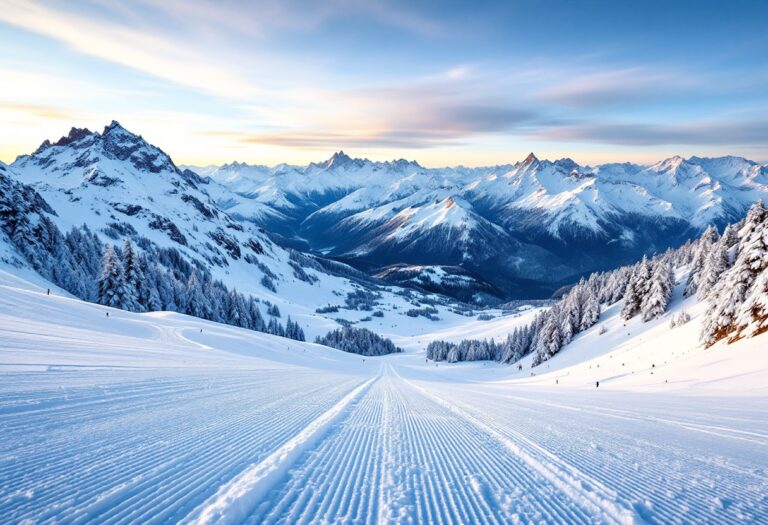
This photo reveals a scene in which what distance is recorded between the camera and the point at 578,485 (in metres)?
4.91

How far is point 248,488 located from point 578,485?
406 cm

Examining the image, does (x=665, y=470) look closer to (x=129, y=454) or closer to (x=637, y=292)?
(x=129, y=454)

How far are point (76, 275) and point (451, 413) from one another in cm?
8064

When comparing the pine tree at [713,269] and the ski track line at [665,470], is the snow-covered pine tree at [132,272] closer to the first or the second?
the ski track line at [665,470]

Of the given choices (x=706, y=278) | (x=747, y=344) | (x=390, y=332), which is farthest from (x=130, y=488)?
(x=390, y=332)

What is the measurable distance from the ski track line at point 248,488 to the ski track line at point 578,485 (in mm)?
3552

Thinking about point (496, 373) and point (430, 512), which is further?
point (496, 373)

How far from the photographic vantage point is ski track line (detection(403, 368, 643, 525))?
424 cm

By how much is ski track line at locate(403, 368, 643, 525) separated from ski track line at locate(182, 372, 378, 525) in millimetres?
3552

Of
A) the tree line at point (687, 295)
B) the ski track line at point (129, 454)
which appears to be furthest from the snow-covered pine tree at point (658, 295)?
the ski track line at point (129, 454)

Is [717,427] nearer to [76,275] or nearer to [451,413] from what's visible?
[451,413]

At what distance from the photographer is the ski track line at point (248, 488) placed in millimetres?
3670

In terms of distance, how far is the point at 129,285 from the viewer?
54.5 metres

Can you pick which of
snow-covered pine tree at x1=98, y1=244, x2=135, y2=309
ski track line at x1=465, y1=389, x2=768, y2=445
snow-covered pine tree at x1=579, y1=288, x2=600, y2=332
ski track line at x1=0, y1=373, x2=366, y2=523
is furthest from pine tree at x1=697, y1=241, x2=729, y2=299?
snow-covered pine tree at x1=98, y1=244, x2=135, y2=309
